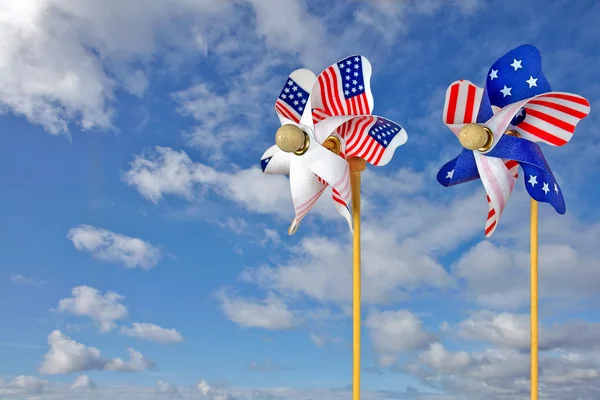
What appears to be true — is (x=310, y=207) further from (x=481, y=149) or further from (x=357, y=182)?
(x=481, y=149)

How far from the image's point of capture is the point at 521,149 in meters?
8.48

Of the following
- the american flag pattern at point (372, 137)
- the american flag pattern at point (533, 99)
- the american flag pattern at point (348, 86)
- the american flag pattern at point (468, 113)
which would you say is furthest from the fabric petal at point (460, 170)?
the american flag pattern at point (348, 86)

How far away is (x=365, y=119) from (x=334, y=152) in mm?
353

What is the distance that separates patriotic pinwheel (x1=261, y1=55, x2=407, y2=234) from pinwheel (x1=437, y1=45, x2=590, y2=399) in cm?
56

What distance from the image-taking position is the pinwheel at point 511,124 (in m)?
8.42

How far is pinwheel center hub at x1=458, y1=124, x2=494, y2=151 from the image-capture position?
27.5 ft

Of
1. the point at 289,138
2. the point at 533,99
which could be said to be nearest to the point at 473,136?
the point at 533,99

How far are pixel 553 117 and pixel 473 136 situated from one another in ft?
2.17

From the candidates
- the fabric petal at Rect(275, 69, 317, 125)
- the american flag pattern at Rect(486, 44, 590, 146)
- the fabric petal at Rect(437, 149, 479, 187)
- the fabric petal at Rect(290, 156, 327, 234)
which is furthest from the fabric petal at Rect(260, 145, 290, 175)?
the american flag pattern at Rect(486, 44, 590, 146)

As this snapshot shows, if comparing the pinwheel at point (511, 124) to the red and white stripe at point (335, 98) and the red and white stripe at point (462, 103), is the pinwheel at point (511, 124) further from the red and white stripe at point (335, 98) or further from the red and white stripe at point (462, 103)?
the red and white stripe at point (335, 98)

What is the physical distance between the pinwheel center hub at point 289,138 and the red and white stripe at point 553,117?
5.59ft

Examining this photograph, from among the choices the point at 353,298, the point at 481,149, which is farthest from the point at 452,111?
the point at 353,298

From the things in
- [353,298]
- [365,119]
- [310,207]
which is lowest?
[353,298]

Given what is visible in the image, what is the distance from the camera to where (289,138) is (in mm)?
8289
